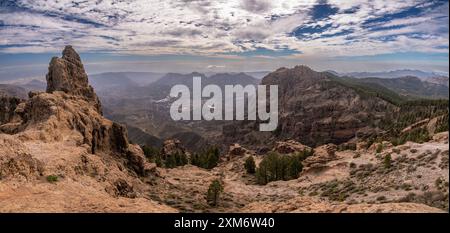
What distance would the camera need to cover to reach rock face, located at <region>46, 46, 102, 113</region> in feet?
217

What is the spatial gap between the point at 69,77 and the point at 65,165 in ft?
167

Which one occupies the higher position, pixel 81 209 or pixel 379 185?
pixel 81 209

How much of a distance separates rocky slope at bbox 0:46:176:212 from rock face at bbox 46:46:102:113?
11716mm

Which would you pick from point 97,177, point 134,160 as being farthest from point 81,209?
point 134,160

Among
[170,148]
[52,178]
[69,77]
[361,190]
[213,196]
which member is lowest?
[170,148]

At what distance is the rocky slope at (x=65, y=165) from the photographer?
61.8ft

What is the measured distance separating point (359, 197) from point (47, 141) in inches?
1287

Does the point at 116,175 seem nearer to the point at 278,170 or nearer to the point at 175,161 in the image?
the point at 278,170

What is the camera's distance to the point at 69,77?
229 ft

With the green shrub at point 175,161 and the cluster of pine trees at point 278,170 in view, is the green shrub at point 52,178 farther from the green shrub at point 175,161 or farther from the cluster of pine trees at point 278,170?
the green shrub at point 175,161

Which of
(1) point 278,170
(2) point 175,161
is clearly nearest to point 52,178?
(1) point 278,170

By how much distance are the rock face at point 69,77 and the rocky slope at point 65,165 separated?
11716mm
